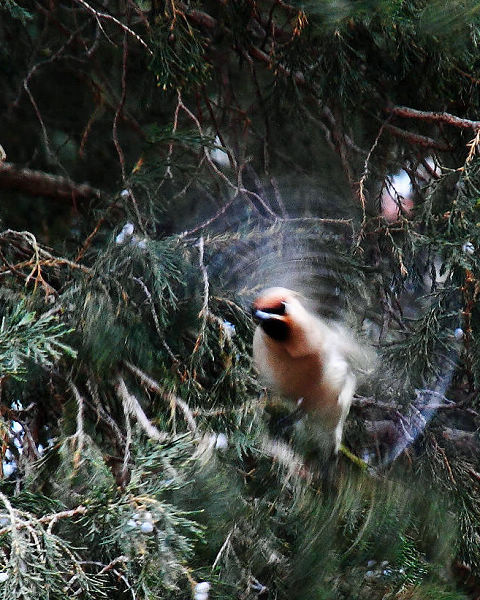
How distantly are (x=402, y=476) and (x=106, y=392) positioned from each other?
1013 mm

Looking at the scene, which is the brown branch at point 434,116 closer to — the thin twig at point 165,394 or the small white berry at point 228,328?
the small white berry at point 228,328

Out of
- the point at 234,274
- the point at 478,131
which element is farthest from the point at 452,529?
the point at 478,131

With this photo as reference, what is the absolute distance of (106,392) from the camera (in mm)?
2717

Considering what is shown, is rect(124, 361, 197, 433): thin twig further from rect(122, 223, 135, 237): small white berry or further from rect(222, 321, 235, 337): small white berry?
rect(122, 223, 135, 237): small white berry

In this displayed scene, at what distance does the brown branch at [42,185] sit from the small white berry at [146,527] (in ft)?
6.09

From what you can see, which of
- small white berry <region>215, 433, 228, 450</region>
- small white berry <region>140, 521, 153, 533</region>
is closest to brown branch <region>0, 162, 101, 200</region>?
small white berry <region>215, 433, 228, 450</region>

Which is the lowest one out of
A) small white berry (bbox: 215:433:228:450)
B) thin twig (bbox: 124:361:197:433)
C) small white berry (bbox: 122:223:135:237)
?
small white berry (bbox: 215:433:228:450)

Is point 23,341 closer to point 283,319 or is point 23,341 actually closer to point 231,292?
point 283,319

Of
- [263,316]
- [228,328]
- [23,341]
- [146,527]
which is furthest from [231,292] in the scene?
[146,527]

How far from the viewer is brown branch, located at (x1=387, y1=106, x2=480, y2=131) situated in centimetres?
313

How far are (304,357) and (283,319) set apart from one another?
0.15m

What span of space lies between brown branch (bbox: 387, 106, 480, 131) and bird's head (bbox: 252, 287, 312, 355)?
1034 mm

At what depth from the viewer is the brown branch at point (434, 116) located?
313 centimetres

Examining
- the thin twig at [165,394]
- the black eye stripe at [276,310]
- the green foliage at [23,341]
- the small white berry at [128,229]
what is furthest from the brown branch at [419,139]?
the green foliage at [23,341]
